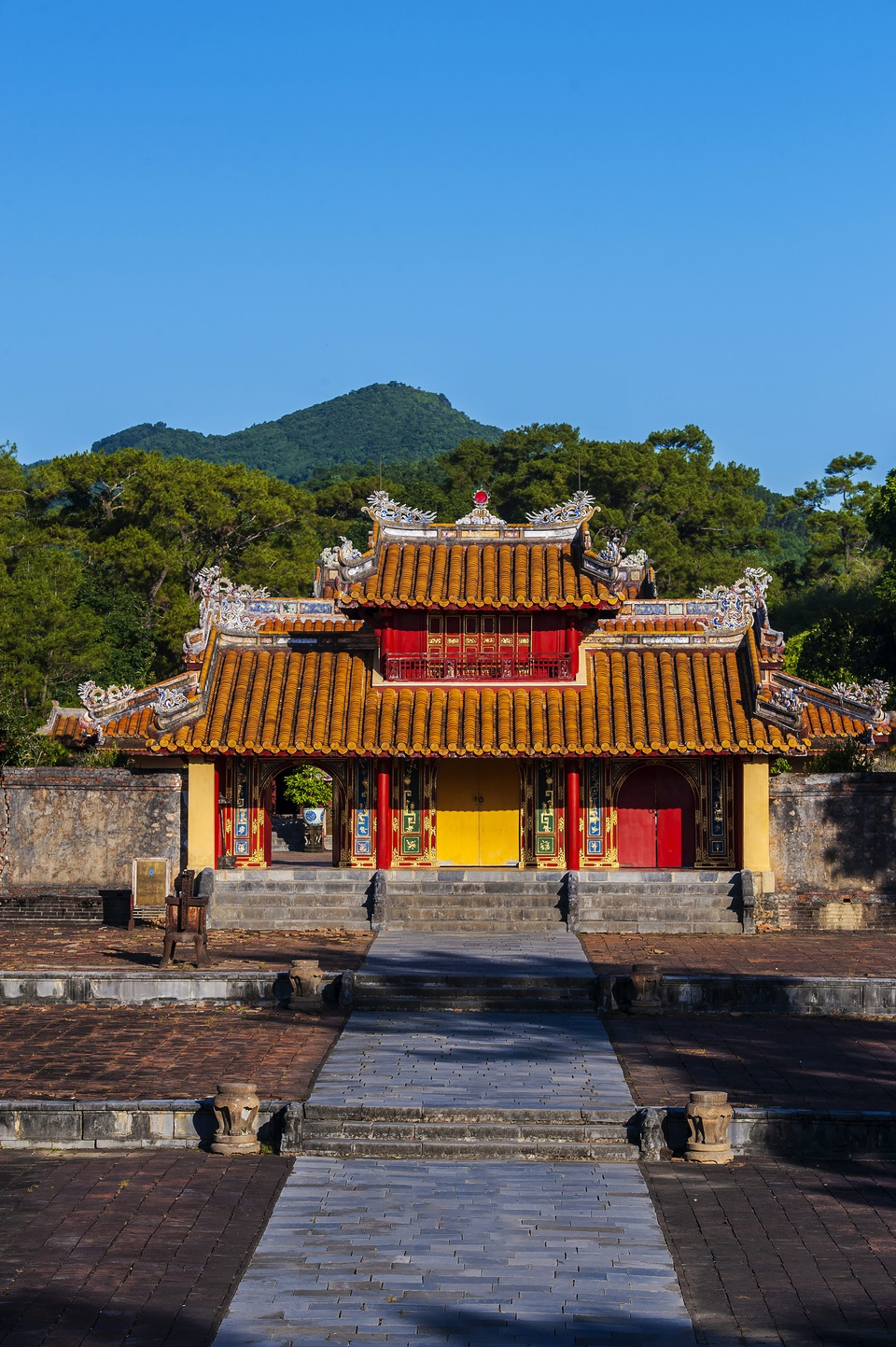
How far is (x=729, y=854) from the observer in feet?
99.5

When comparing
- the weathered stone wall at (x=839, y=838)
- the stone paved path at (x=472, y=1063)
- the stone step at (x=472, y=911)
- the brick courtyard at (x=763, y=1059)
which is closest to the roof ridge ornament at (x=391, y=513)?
the stone step at (x=472, y=911)

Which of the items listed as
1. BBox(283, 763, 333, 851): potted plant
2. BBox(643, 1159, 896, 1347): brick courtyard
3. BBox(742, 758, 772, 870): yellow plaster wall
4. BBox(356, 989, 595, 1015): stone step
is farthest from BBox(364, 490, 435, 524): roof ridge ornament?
BBox(643, 1159, 896, 1347): brick courtyard

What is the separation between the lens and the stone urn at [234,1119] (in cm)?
1422

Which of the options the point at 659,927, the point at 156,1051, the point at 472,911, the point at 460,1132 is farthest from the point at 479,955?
the point at 460,1132

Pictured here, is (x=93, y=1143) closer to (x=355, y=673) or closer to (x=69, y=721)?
(x=355, y=673)

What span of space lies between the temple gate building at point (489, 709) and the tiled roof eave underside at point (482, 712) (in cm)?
4

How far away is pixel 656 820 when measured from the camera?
3078 cm

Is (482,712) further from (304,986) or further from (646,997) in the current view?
(646,997)

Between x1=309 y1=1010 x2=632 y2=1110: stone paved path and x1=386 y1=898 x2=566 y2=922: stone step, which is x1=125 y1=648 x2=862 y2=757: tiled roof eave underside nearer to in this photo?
x1=386 y1=898 x2=566 y2=922: stone step

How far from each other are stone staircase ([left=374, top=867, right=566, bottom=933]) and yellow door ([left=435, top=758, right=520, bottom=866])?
1.55 metres

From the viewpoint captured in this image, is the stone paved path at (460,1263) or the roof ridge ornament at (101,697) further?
the roof ridge ornament at (101,697)

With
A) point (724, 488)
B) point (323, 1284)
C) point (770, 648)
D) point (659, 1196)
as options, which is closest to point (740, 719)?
point (770, 648)

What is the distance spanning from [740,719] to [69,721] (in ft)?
49.2

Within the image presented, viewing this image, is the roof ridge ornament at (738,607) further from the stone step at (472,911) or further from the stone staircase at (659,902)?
the stone step at (472,911)
